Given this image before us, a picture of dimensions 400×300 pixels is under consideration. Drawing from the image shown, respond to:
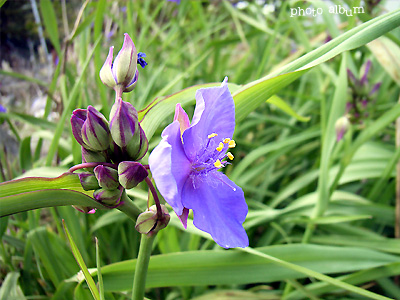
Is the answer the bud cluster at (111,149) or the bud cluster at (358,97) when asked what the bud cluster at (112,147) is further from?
the bud cluster at (358,97)

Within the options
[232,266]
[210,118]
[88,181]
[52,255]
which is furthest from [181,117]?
[52,255]

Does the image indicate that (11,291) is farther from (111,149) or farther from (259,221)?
(259,221)

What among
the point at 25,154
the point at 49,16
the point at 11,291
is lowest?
the point at 11,291

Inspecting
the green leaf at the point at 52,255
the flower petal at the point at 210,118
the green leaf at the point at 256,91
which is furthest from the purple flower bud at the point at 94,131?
the green leaf at the point at 52,255

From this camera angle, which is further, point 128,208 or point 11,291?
point 11,291

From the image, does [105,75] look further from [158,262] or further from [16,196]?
[158,262]

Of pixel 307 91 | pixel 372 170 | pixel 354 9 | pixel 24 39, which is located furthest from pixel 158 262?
pixel 24 39
